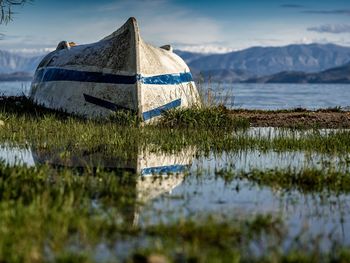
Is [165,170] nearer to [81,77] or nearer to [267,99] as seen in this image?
[81,77]

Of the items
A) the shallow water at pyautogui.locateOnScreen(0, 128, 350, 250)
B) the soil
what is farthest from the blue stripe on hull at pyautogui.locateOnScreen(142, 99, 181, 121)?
the shallow water at pyautogui.locateOnScreen(0, 128, 350, 250)

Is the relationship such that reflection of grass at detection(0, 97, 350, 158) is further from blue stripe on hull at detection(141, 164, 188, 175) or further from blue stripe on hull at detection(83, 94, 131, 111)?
blue stripe on hull at detection(141, 164, 188, 175)

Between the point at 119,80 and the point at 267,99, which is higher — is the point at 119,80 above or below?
above

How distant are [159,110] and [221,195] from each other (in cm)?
1285

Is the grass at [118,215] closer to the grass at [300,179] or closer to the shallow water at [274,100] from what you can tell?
the grass at [300,179]

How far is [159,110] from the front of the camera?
2339 cm

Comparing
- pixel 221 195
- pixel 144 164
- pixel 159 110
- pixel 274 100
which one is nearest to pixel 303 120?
pixel 159 110

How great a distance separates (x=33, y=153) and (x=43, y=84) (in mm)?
12551

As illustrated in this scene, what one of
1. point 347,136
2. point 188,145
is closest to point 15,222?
point 188,145

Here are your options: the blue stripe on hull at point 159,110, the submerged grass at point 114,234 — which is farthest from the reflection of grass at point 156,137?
the submerged grass at point 114,234

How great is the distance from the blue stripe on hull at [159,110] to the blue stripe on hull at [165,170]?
29.1 ft

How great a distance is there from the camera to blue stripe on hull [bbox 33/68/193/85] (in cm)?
2335

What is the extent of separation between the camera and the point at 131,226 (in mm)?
8305

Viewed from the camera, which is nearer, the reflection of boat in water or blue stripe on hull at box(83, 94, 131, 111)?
the reflection of boat in water
